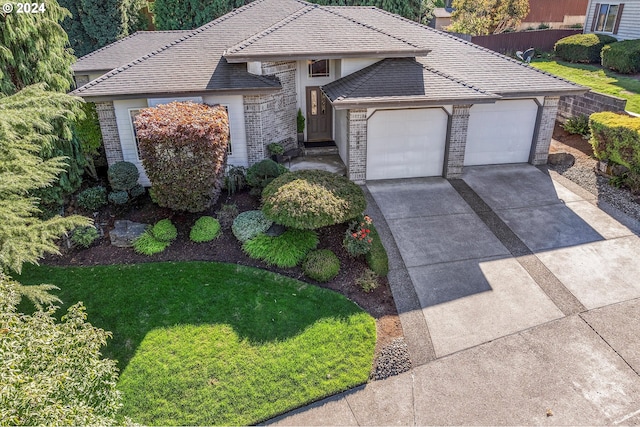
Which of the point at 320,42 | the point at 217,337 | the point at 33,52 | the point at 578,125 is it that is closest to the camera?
the point at 217,337

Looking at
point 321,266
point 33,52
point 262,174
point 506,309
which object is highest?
point 33,52

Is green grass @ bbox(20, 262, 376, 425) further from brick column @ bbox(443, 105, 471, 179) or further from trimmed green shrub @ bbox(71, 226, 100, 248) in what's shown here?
brick column @ bbox(443, 105, 471, 179)

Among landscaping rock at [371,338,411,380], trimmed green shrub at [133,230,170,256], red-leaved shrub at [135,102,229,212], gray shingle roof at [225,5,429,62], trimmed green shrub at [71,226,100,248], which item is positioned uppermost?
gray shingle roof at [225,5,429,62]

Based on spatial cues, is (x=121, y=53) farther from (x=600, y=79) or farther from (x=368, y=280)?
(x=600, y=79)

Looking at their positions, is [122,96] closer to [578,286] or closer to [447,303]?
[447,303]

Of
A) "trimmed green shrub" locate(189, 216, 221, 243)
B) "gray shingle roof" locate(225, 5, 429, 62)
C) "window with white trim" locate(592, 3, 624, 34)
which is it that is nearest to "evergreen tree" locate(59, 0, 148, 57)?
"gray shingle roof" locate(225, 5, 429, 62)

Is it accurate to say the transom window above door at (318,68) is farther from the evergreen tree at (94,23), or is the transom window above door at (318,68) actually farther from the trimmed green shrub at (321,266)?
the evergreen tree at (94,23)

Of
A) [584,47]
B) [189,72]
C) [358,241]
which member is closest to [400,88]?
[358,241]
